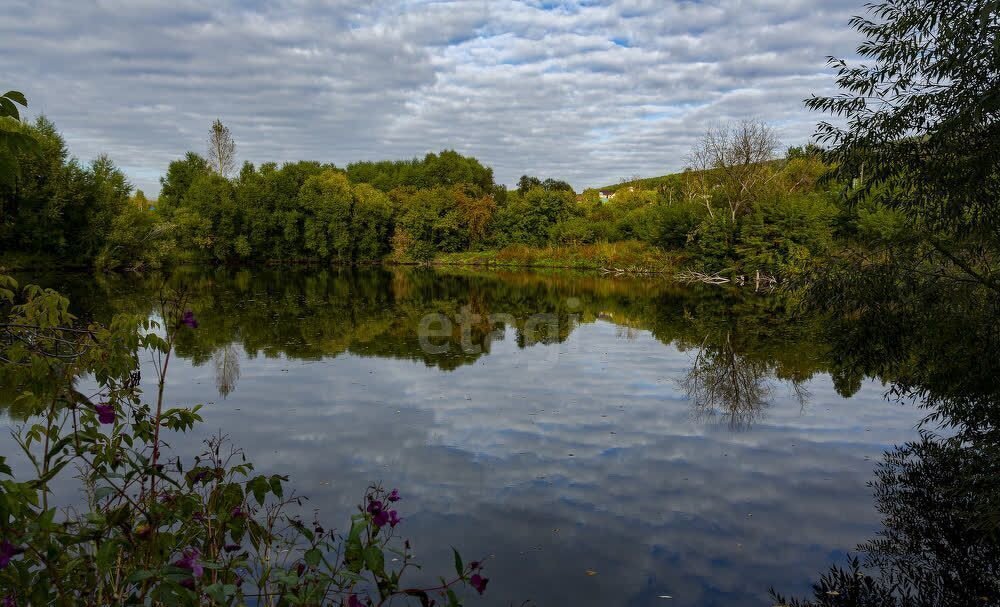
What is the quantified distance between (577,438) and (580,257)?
1937 inches

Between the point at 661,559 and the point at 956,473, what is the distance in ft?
16.4

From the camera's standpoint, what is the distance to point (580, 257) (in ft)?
193

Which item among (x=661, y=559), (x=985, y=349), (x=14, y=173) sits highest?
(x=14, y=173)

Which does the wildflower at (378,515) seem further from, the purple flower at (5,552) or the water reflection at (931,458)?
the water reflection at (931,458)

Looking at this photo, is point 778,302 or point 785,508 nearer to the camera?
point 785,508

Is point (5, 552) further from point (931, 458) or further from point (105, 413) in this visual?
point (931, 458)

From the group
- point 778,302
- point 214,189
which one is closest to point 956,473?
point 778,302

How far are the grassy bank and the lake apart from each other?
29.1 metres

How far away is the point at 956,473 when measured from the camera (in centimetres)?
869

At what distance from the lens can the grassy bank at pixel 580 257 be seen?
52094mm

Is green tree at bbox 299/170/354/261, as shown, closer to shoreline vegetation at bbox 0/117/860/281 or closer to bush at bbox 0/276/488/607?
shoreline vegetation at bbox 0/117/860/281

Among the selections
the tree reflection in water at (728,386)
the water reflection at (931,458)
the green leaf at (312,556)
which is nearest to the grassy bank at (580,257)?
the tree reflection in water at (728,386)

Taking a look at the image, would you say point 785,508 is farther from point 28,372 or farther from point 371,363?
point 371,363

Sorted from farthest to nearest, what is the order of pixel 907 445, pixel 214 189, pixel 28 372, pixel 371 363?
pixel 214 189 < pixel 371 363 < pixel 907 445 < pixel 28 372
